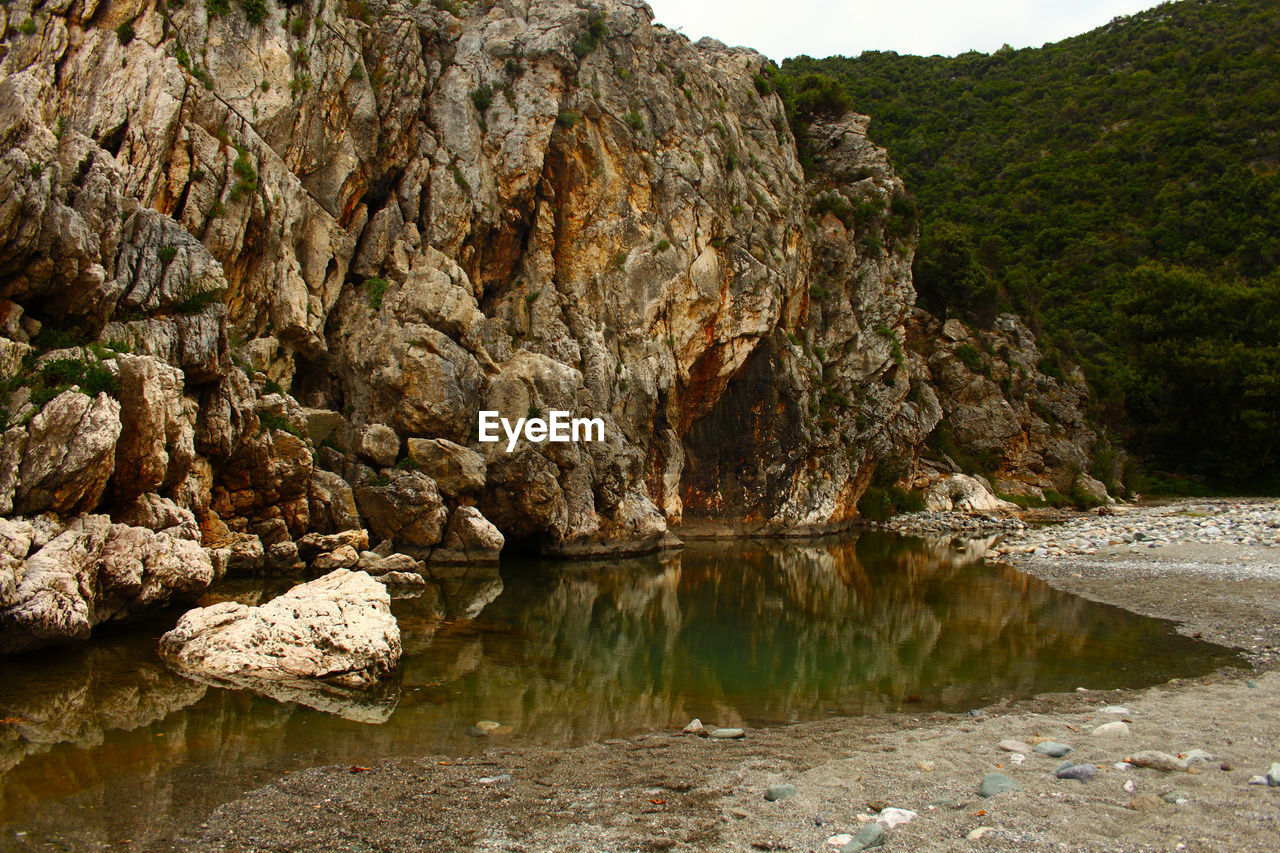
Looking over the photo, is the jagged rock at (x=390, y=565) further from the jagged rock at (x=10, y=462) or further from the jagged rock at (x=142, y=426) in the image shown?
the jagged rock at (x=10, y=462)

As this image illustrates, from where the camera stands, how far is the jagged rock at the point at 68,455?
10.9 metres

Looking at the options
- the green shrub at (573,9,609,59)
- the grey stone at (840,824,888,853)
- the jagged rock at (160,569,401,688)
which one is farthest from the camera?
the green shrub at (573,9,609,59)

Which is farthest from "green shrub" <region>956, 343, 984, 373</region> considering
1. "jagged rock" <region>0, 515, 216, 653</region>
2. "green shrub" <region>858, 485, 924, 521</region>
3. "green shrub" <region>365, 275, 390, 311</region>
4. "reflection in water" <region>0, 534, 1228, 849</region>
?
"jagged rock" <region>0, 515, 216, 653</region>

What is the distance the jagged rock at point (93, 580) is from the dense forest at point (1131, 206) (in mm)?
47362

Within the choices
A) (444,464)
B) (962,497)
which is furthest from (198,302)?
(962,497)

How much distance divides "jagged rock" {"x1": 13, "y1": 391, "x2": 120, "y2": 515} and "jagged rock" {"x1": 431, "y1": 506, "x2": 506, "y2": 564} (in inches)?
459

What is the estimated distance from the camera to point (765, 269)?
1480 inches

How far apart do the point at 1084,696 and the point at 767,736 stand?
4.60m

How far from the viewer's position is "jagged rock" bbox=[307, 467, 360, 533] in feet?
68.1

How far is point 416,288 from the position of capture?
26328mm

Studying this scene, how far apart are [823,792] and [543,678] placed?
5.88 m

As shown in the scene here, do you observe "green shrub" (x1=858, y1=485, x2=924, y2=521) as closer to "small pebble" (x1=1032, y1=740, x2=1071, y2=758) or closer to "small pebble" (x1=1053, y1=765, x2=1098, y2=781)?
"small pebble" (x1=1032, y1=740, x2=1071, y2=758)

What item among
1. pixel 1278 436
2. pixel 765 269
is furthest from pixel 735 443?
pixel 1278 436

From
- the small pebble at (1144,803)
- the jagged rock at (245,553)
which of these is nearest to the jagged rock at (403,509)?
the jagged rock at (245,553)
